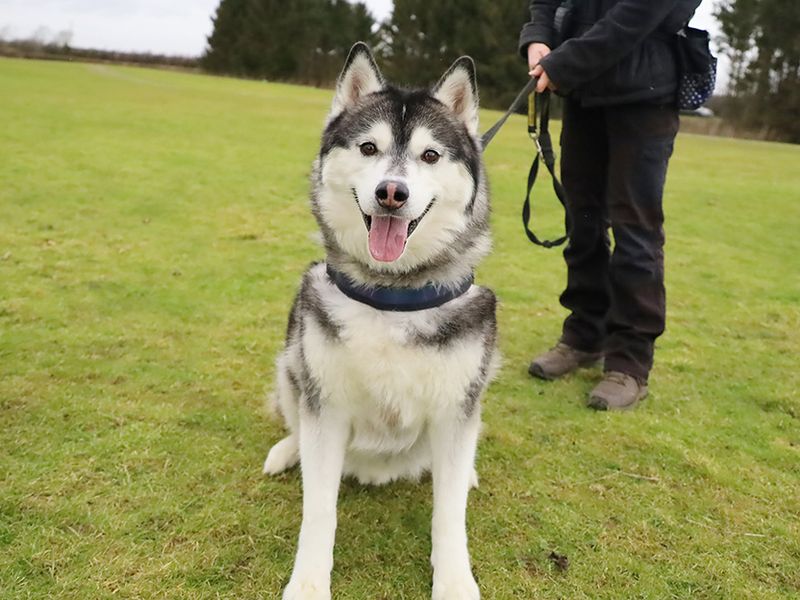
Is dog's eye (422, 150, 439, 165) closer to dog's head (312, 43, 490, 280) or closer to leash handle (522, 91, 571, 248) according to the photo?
dog's head (312, 43, 490, 280)

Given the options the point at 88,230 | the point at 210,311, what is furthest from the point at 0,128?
the point at 210,311

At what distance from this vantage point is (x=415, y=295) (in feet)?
7.47

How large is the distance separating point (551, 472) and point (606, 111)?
187cm

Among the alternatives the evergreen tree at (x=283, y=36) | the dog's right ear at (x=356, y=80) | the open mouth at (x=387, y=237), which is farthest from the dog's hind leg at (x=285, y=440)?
the evergreen tree at (x=283, y=36)

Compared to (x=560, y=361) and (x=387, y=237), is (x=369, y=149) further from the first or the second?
(x=560, y=361)

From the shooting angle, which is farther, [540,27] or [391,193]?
[540,27]

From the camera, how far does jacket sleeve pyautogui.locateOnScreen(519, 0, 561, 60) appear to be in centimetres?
366

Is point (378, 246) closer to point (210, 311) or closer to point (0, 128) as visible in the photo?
point (210, 311)

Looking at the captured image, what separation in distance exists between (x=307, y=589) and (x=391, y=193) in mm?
1273

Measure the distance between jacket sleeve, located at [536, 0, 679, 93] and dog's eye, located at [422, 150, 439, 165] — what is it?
128cm

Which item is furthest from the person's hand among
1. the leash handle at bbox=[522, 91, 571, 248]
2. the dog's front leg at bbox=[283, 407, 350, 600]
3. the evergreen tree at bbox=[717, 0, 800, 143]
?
the evergreen tree at bbox=[717, 0, 800, 143]

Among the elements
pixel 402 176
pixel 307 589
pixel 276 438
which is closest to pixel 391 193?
pixel 402 176

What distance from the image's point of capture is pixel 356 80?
2482mm

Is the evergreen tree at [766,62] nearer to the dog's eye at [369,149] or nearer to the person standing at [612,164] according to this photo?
the person standing at [612,164]
